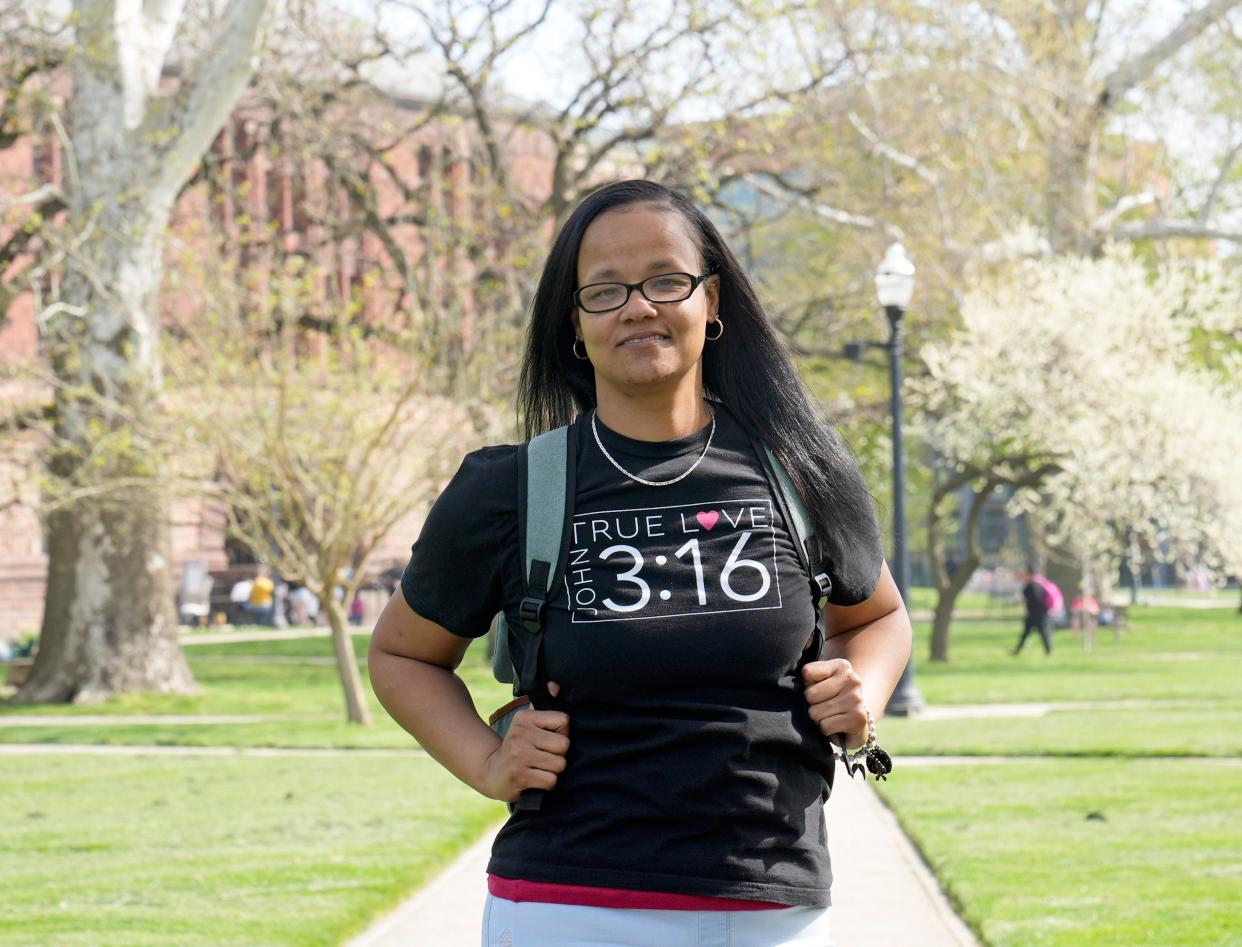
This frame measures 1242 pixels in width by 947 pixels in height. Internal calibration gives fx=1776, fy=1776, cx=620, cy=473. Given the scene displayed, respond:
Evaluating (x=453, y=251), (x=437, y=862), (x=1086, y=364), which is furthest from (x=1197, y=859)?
(x=1086, y=364)

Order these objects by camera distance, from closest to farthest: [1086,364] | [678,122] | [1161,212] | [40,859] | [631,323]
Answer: [631,323], [40,859], [678,122], [1086,364], [1161,212]

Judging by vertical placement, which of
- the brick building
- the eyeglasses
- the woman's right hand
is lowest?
the woman's right hand

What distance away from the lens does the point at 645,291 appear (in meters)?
2.57

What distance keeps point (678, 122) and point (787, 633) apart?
21.5 meters

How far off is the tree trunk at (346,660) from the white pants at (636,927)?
1352 centimetres

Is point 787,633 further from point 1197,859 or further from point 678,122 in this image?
point 678,122

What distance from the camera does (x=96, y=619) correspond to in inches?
840

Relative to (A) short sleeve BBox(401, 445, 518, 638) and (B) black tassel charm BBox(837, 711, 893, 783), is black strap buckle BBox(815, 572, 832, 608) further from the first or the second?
(A) short sleeve BBox(401, 445, 518, 638)

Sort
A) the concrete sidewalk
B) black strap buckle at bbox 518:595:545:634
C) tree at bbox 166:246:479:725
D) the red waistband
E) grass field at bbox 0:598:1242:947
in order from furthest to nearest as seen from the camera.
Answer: tree at bbox 166:246:479:725
grass field at bbox 0:598:1242:947
the concrete sidewalk
black strap buckle at bbox 518:595:545:634
the red waistband

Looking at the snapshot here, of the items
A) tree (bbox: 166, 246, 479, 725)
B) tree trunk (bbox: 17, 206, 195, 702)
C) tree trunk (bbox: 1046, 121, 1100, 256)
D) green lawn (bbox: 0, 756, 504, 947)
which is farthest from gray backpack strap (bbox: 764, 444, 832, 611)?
tree trunk (bbox: 1046, 121, 1100, 256)

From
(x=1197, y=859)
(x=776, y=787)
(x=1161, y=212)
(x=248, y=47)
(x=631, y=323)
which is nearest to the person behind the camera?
(x=776, y=787)

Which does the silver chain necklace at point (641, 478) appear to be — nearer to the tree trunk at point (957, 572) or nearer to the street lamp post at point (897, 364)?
the street lamp post at point (897, 364)

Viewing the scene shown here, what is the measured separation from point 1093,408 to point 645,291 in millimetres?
26431

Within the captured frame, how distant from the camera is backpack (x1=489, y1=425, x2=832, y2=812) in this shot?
2.45 m
